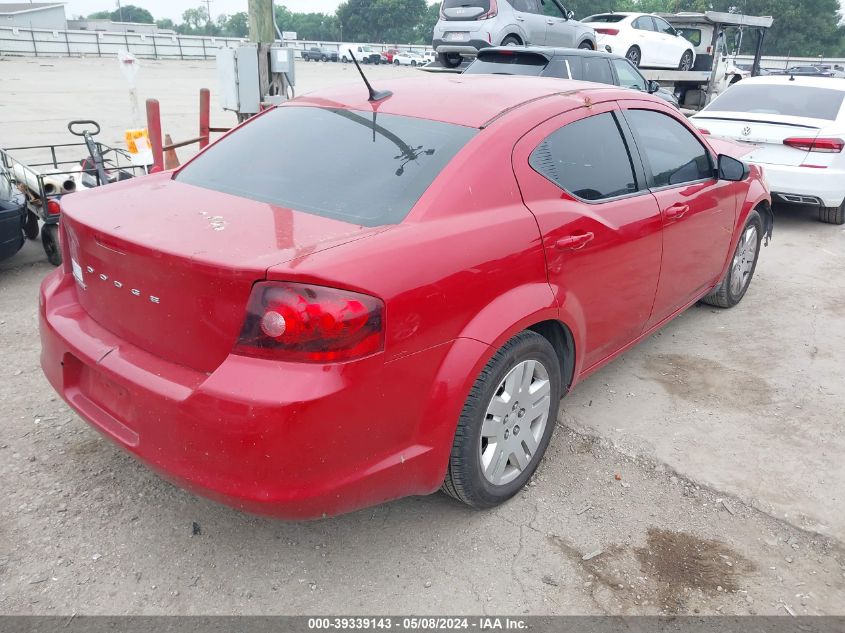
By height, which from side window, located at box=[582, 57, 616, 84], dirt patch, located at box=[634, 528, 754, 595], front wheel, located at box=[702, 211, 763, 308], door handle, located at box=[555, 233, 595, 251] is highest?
side window, located at box=[582, 57, 616, 84]

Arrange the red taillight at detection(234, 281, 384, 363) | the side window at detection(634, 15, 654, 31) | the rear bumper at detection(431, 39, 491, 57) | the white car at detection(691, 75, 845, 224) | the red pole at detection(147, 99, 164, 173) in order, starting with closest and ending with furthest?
the red taillight at detection(234, 281, 384, 363)
the red pole at detection(147, 99, 164, 173)
the white car at detection(691, 75, 845, 224)
the rear bumper at detection(431, 39, 491, 57)
the side window at detection(634, 15, 654, 31)

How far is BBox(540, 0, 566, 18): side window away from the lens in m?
14.0

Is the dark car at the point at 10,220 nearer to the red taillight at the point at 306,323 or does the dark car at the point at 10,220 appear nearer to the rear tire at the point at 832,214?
the red taillight at the point at 306,323

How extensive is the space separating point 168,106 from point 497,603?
782 inches

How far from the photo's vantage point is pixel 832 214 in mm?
7742

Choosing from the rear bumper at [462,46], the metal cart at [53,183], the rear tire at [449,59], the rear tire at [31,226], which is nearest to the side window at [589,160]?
the metal cart at [53,183]

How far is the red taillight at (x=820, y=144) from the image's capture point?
686 cm

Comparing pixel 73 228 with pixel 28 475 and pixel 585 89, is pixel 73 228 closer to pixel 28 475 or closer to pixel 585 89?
pixel 28 475

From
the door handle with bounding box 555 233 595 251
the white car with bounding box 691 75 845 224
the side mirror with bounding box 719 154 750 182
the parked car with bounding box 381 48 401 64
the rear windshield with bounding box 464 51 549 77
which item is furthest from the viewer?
the parked car with bounding box 381 48 401 64

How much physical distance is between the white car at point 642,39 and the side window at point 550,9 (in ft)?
6.50

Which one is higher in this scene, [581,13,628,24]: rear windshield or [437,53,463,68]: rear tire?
[581,13,628,24]: rear windshield

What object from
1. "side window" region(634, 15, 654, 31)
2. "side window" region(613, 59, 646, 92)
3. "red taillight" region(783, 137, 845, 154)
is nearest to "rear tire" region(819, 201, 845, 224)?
"red taillight" region(783, 137, 845, 154)

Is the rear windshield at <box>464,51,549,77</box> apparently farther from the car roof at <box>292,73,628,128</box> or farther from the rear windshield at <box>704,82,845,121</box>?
the car roof at <box>292,73,628,128</box>

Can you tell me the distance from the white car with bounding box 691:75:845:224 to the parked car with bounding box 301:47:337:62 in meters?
55.4
